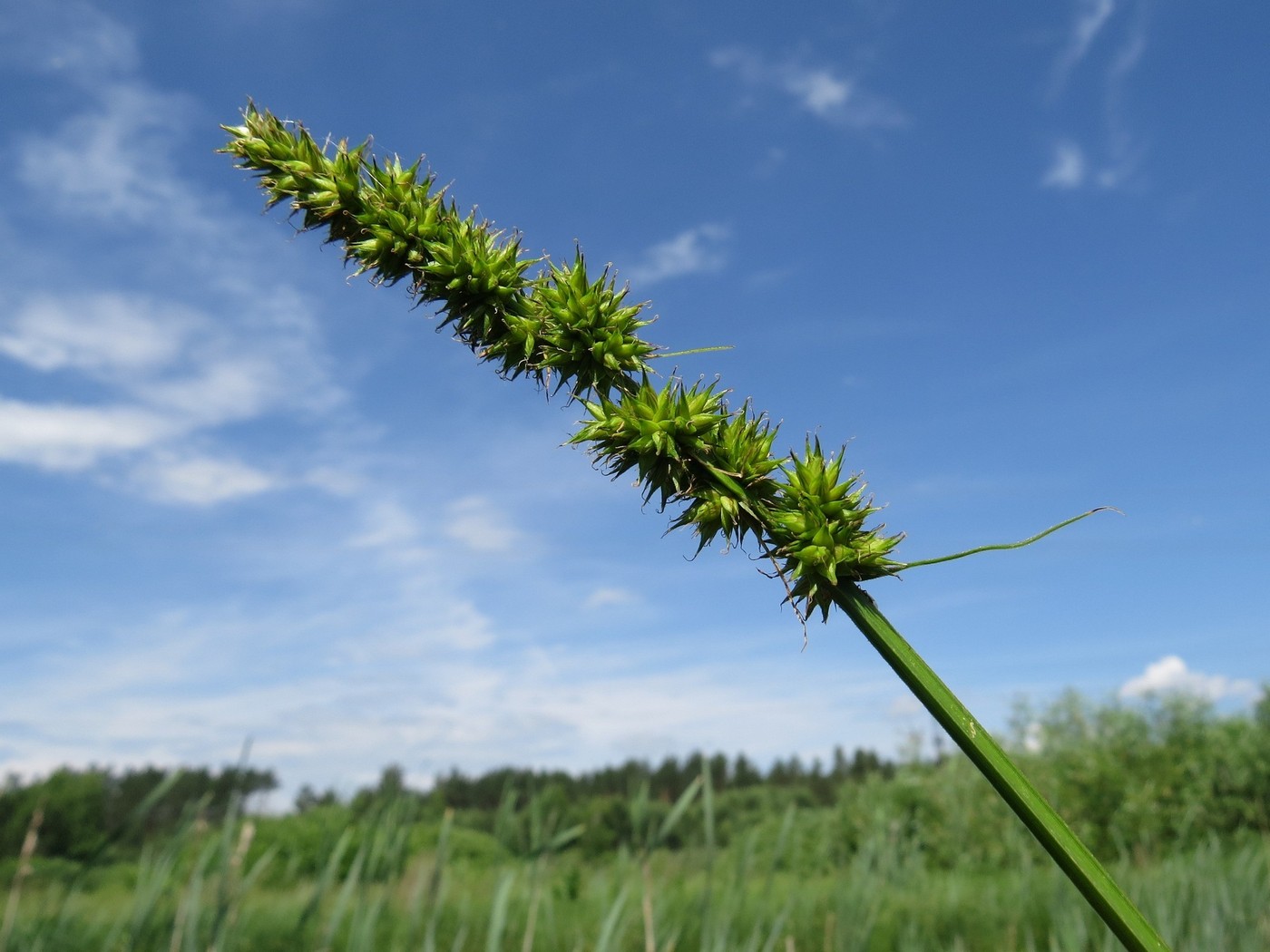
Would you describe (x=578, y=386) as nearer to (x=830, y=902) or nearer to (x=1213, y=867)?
(x=1213, y=867)

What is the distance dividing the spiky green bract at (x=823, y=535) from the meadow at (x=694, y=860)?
2.19 metres

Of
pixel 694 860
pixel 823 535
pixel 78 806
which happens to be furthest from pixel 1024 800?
pixel 78 806

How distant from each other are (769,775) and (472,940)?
845 inches

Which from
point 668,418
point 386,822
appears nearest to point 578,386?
point 668,418

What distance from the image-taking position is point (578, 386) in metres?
1.18

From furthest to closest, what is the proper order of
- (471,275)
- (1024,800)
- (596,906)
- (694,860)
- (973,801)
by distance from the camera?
(973,801) < (596,906) < (694,860) < (471,275) < (1024,800)

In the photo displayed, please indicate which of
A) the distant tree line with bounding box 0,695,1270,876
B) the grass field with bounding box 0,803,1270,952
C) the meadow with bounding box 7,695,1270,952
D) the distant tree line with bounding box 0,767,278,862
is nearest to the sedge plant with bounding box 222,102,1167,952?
the meadow with bounding box 7,695,1270,952

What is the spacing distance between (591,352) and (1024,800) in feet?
2.19

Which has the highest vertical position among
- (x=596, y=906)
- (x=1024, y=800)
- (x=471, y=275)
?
(x=471, y=275)

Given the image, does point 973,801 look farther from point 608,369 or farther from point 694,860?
point 608,369

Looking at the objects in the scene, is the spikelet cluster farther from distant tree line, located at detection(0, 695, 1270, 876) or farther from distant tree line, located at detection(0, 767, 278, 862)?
distant tree line, located at detection(0, 767, 278, 862)

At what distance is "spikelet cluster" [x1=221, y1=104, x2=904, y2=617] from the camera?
1.04 meters

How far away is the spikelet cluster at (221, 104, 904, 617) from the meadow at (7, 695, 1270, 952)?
1.96 meters

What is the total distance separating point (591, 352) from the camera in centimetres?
115
